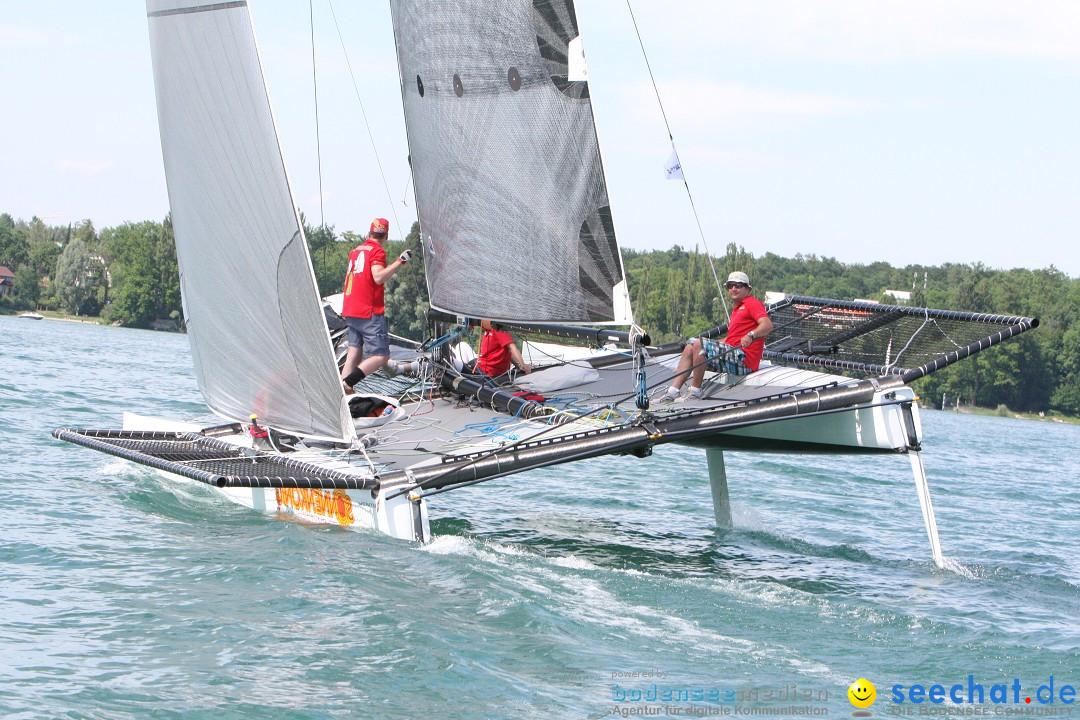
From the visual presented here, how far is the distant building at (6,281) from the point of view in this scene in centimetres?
8256

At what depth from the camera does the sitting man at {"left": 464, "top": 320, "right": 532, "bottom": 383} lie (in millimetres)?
10594

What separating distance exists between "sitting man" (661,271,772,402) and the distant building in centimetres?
8132

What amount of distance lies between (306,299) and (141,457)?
5.54 ft

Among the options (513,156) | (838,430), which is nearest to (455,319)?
(513,156)

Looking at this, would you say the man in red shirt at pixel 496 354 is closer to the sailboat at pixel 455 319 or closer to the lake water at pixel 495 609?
the sailboat at pixel 455 319

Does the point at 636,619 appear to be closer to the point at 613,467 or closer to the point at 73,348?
the point at 613,467

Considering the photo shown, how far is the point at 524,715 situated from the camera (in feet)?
17.6

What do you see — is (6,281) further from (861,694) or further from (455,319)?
(861,694)

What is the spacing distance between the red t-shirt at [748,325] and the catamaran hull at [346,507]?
10.5ft

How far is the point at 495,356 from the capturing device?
1066cm

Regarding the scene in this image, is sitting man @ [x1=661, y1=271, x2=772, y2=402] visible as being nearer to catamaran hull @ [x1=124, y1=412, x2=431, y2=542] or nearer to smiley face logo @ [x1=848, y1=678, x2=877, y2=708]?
catamaran hull @ [x1=124, y1=412, x2=431, y2=542]

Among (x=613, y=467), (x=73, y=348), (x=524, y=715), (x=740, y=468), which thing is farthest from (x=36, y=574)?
(x=73, y=348)

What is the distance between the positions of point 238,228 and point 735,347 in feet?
13.6

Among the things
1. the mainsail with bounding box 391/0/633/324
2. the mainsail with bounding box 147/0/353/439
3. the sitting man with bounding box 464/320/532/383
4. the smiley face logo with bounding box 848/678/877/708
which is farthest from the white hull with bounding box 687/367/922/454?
the mainsail with bounding box 147/0/353/439
